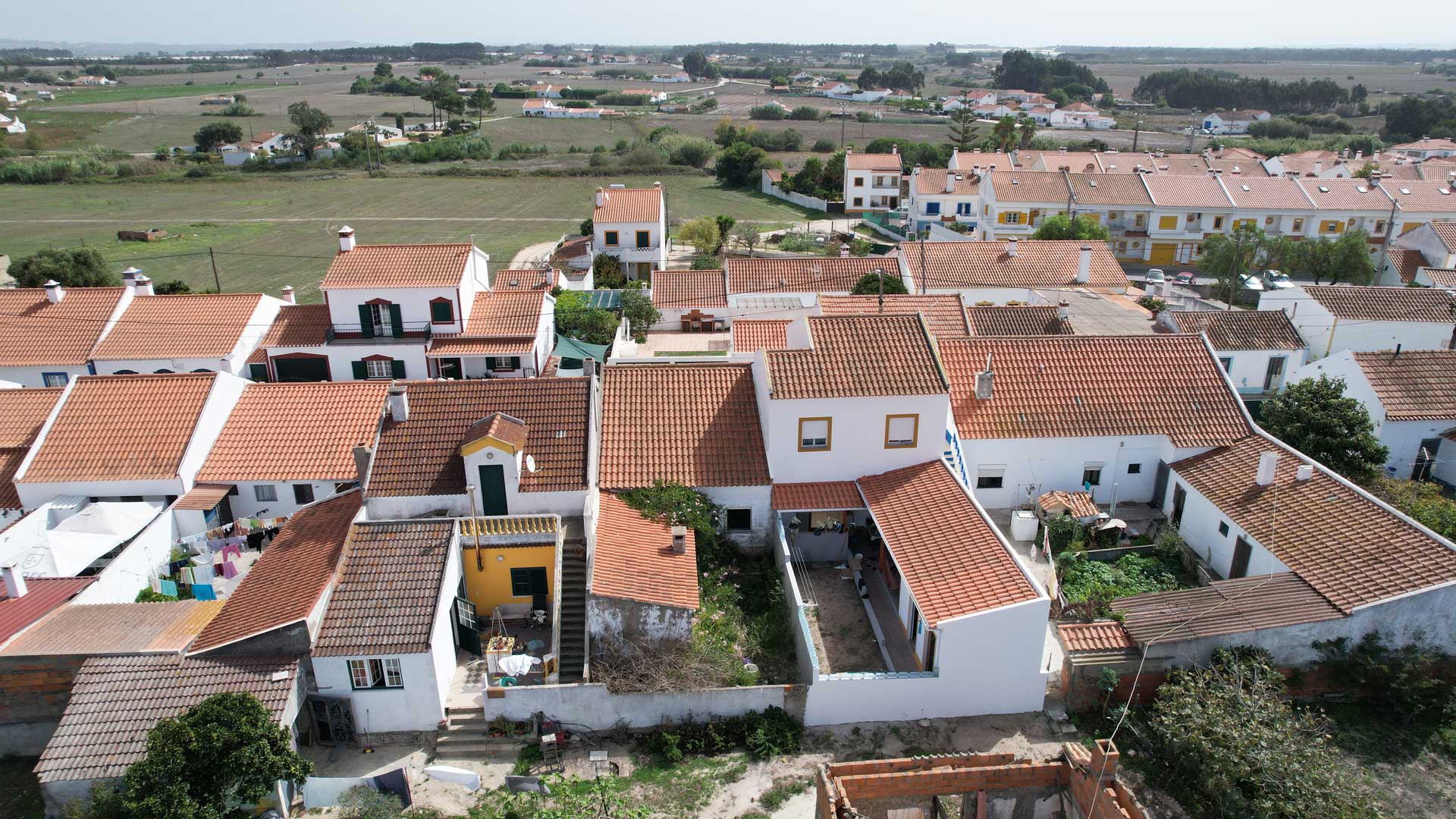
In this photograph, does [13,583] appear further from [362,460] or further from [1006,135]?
[1006,135]

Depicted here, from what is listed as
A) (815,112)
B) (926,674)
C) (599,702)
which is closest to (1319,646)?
(926,674)

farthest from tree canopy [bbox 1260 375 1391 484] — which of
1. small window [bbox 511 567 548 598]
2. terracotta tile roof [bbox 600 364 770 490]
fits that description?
small window [bbox 511 567 548 598]

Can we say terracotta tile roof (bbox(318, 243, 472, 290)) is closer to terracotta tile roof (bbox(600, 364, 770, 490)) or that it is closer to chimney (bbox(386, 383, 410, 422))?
terracotta tile roof (bbox(600, 364, 770, 490))

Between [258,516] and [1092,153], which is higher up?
[1092,153]

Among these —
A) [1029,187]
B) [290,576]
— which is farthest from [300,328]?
[1029,187]

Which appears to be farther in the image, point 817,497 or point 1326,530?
point 817,497

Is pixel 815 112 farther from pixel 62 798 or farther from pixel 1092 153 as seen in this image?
pixel 62 798
